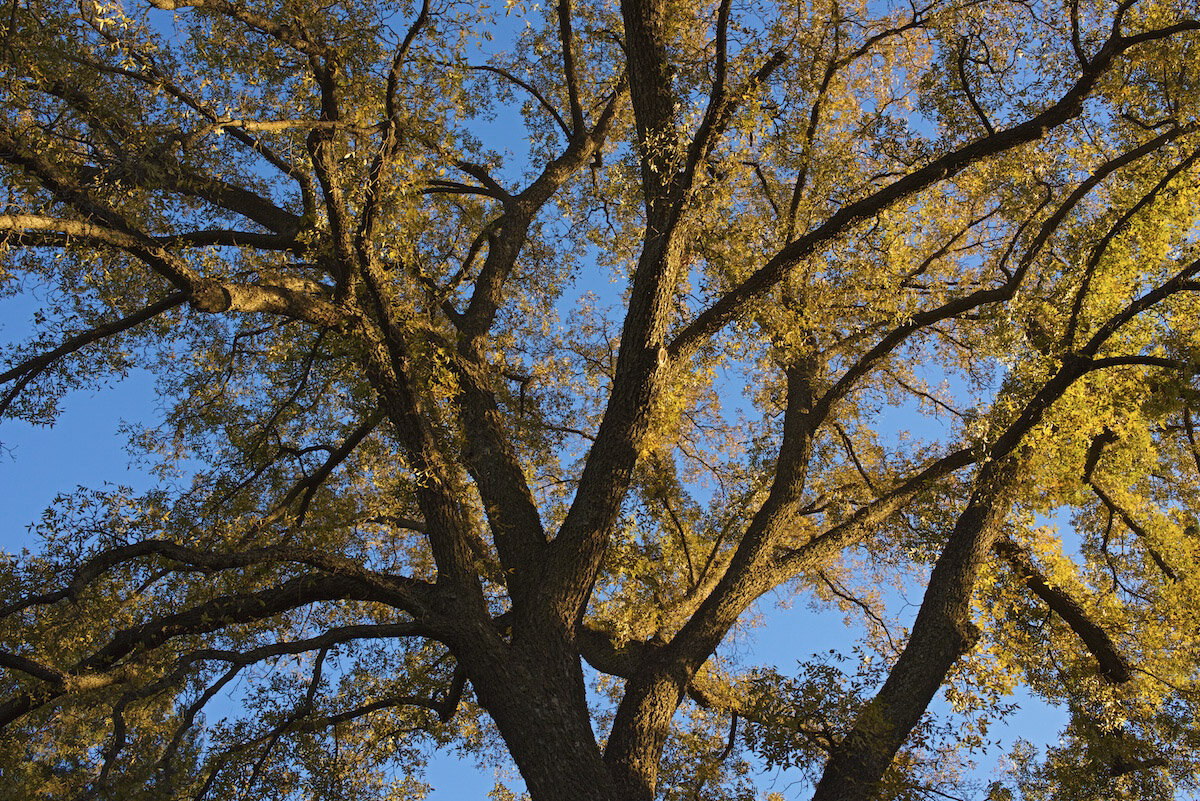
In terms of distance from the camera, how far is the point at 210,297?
22.2ft

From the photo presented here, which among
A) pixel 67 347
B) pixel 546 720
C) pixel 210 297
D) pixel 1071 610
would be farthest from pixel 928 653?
pixel 67 347

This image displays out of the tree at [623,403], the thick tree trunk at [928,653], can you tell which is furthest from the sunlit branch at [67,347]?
the thick tree trunk at [928,653]

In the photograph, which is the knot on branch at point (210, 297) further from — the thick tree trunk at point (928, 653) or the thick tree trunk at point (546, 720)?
the thick tree trunk at point (928, 653)

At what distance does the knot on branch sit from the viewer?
21.8 feet

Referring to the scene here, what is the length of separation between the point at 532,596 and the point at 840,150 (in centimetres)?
635

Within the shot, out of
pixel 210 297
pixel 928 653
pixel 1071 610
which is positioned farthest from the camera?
pixel 1071 610

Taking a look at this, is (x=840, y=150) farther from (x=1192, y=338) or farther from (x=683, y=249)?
(x=1192, y=338)

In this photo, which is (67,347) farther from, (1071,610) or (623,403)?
(1071,610)

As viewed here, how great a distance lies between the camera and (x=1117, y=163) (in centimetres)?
758

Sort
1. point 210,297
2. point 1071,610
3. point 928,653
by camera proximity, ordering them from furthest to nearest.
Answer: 1. point 1071,610
2. point 928,653
3. point 210,297

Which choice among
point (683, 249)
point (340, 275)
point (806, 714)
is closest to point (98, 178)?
point (340, 275)

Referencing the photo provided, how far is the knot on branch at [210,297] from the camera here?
6648 millimetres

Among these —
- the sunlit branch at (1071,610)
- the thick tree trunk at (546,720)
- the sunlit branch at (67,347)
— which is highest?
the sunlit branch at (67,347)

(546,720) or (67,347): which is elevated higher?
(67,347)
